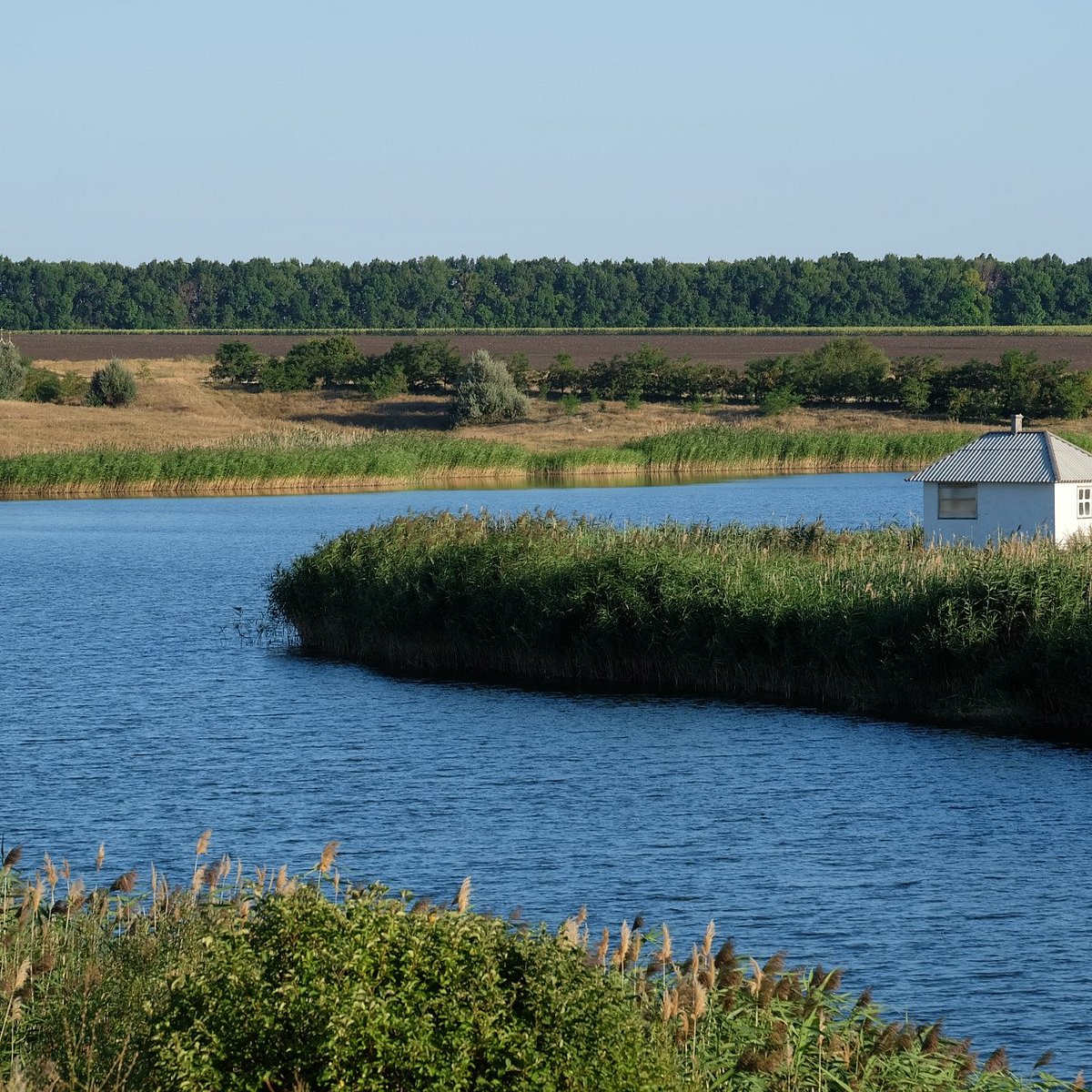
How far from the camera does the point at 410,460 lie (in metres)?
82.3

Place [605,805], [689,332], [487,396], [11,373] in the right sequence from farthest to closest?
1. [689,332]
2. [11,373]
3. [487,396]
4. [605,805]

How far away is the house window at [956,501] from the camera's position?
120ft

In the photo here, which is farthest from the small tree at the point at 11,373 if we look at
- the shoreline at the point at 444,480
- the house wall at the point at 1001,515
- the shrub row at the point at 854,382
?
the house wall at the point at 1001,515

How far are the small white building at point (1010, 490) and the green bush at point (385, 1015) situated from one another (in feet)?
92.1

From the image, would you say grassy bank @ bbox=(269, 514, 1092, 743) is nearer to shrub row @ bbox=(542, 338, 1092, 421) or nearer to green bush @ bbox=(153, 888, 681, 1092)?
green bush @ bbox=(153, 888, 681, 1092)

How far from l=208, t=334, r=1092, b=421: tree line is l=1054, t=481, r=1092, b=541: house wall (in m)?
63.5

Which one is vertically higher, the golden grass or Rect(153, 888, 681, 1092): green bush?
the golden grass

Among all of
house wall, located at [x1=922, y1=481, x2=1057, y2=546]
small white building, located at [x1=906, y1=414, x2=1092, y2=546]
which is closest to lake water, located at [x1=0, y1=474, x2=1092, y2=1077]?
house wall, located at [x1=922, y1=481, x2=1057, y2=546]

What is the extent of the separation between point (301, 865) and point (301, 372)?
103765 mm

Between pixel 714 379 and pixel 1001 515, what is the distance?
3089 inches

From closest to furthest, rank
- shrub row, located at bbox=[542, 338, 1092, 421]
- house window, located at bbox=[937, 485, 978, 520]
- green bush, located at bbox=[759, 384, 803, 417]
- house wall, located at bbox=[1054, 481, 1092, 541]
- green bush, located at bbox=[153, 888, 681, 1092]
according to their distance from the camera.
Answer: green bush, located at bbox=[153, 888, 681, 1092], house wall, located at bbox=[1054, 481, 1092, 541], house window, located at bbox=[937, 485, 978, 520], shrub row, located at bbox=[542, 338, 1092, 421], green bush, located at bbox=[759, 384, 803, 417]

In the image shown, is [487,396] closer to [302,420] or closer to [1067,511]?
[302,420]

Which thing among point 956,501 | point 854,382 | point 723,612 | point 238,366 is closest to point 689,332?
point 238,366

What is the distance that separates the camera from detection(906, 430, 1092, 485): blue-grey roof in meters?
35.5
